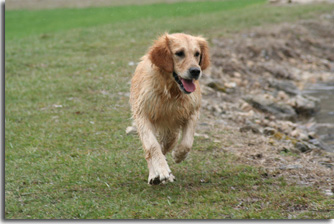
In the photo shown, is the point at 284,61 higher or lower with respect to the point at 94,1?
lower

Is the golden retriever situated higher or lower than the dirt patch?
higher

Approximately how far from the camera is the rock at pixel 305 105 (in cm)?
1295

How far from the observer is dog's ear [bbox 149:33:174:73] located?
6406mm

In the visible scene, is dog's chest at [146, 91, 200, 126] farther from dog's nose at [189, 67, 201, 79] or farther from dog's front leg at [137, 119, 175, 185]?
dog's nose at [189, 67, 201, 79]

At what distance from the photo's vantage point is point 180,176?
7168 millimetres

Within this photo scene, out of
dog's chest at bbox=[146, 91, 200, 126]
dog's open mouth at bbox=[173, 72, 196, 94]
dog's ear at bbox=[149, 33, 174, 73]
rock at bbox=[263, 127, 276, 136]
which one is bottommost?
rock at bbox=[263, 127, 276, 136]

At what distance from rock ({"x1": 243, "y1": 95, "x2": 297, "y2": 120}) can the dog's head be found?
6.26 m

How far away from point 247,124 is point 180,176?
155 inches

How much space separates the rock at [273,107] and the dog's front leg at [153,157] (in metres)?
6.10

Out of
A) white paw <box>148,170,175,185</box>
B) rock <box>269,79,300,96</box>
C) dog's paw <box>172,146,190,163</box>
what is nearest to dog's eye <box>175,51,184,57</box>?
dog's paw <box>172,146,190,163</box>

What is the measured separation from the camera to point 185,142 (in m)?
6.63

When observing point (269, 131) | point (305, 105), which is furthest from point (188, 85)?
point (305, 105)

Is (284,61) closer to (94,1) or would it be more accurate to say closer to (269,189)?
(94,1)

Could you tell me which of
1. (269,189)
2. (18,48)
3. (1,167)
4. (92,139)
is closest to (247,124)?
(92,139)
